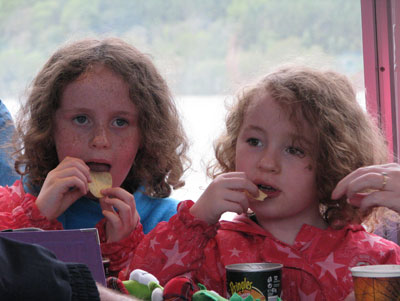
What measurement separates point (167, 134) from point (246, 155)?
42 centimetres

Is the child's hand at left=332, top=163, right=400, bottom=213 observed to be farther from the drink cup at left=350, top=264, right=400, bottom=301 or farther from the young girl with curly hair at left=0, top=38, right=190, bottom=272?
the young girl with curly hair at left=0, top=38, right=190, bottom=272

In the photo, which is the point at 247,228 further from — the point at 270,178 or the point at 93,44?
the point at 93,44

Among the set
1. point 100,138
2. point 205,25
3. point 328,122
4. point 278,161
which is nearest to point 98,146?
point 100,138

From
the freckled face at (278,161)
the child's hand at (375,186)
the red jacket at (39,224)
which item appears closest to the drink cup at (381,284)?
the child's hand at (375,186)

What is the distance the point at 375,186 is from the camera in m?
1.36

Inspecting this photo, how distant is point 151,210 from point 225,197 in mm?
451

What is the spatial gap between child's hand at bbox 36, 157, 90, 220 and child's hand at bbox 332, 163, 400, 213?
67cm

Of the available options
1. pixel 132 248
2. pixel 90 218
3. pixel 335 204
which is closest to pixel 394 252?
pixel 335 204

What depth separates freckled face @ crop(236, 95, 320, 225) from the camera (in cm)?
148

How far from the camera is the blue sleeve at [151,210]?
6.00ft

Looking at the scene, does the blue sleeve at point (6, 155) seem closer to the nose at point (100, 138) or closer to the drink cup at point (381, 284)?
the nose at point (100, 138)

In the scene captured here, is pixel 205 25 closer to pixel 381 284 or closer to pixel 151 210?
pixel 151 210

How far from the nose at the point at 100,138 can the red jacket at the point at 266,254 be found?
11.1 inches

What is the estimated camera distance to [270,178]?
1.48 meters
